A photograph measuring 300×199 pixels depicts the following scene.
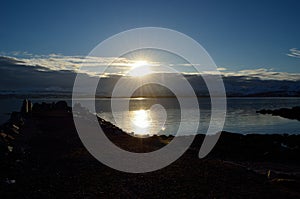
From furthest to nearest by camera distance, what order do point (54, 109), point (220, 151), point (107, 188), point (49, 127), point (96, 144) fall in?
point (54, 109), point (49, 127), point (220, 151), point (96, 144), point (107, 188)

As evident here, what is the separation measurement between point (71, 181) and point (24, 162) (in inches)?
169

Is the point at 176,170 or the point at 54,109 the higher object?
the point at 54,109

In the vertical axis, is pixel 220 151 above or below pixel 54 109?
below

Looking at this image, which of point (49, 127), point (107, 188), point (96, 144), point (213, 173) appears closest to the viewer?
point (107, 188)

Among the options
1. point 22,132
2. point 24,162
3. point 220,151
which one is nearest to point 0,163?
point 24,162

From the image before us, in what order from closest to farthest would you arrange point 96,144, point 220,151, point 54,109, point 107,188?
1. point 107,188
2. point 96,144
3. point 220,151
4. point 54,109

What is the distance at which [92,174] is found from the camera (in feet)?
48.0

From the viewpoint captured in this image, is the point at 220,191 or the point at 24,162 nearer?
the point at 220,191

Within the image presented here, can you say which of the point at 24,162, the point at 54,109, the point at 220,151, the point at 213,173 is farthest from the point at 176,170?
the point at 54,109

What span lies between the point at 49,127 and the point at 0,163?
1689 centimetres

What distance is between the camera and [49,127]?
102ft

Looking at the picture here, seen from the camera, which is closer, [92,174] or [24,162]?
[92,174]

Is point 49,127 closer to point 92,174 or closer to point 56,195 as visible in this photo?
point 92,174

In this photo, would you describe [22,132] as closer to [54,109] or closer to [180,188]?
[180,188]
